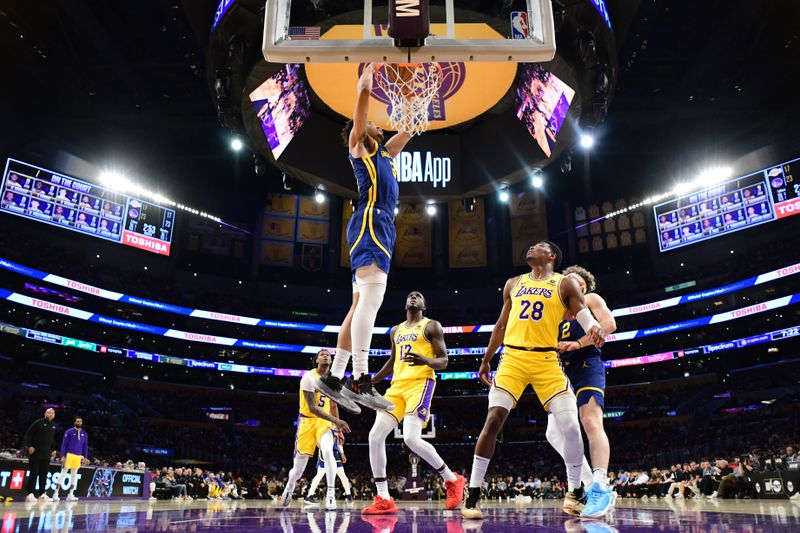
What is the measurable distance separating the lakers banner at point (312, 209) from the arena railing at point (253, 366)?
34.8ft

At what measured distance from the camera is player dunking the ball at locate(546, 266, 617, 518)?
551 centimetres

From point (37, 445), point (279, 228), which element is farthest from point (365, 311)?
point (279, 228)

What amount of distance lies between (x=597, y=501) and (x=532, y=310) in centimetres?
180

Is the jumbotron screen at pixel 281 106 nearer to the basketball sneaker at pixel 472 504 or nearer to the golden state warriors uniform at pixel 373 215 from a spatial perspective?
the golden state warriors uniform at pixel 373 215

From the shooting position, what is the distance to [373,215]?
18.9 ft

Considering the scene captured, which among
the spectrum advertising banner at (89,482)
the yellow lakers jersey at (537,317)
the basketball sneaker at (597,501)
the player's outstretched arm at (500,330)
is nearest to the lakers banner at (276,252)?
the spectrum advertising banner at (89,482)

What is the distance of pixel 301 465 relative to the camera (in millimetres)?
9570

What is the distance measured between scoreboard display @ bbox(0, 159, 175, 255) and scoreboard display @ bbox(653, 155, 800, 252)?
29772 mm

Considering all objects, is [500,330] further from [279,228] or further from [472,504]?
[279,228]

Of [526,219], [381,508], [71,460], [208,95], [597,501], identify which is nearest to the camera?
[597,501]

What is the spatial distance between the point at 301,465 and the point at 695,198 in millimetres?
30291

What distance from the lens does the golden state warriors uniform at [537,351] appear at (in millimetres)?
5613

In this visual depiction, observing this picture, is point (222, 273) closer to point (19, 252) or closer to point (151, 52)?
point (19, 252)

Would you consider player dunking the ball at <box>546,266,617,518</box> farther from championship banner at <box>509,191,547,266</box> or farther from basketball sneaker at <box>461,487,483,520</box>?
championship banner at <box>509,191,547,266</box>
